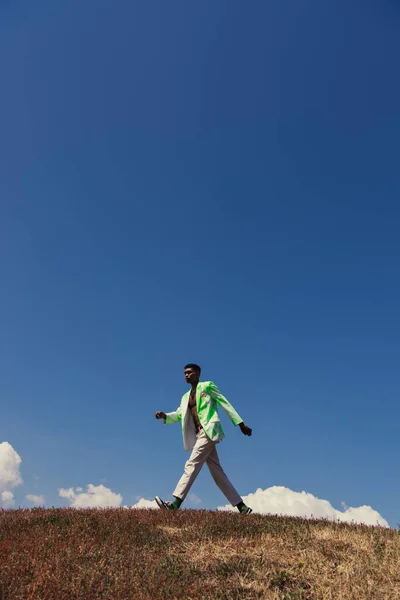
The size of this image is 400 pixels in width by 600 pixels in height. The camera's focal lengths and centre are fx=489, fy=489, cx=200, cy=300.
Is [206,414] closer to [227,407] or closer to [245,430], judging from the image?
[227,407]

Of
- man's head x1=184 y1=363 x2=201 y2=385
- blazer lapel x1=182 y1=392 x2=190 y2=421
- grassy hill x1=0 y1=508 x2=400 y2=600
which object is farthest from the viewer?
blazer lapel x1=182 y1=392 x2=190 y2=421

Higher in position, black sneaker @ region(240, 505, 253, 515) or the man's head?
the man's head

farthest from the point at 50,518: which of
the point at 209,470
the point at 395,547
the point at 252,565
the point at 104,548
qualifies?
the point at 395,547

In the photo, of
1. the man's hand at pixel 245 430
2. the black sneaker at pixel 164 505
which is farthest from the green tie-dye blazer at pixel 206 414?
the black sneaker at pixel 164 505

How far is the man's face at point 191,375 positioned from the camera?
33.1 ft

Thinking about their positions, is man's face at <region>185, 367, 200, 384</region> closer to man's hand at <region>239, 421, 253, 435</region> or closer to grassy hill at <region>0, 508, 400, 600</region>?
man's hand at <region>239, 421, 253, 435</region>

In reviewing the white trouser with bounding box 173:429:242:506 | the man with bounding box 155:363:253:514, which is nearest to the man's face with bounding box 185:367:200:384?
the man with bounding box 155:363:253:514

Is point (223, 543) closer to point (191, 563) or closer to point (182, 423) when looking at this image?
point (191, 563)

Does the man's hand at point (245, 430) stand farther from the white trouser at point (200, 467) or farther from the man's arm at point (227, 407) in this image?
the white trouser at point (200, 467)

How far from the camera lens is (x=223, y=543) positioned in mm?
6703

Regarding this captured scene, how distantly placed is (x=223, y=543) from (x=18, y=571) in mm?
2657

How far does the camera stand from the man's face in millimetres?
10078

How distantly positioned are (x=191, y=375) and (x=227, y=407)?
0.98 meters

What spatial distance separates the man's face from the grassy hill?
8.80 ft
